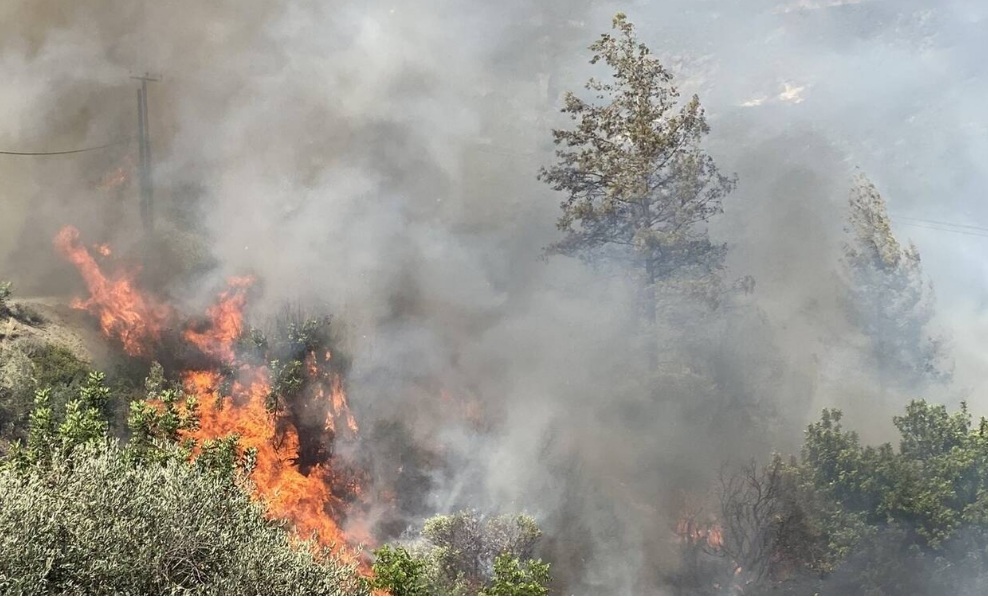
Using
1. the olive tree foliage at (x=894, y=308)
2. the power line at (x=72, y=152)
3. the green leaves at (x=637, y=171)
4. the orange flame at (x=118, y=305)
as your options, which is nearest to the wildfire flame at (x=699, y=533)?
the green leaves at (x=637, y=171)

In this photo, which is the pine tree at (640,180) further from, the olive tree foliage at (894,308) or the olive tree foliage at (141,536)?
the olive tree foliage at (141,536)

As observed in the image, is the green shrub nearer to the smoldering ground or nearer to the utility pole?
the smoldering ground

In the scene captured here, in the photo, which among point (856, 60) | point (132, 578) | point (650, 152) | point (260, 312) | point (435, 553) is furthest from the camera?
point (856, 60)

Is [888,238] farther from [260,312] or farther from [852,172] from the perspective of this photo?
[260,312]

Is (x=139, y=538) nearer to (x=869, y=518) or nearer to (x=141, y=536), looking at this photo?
(x=141, y=536)

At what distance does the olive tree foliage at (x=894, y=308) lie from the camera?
25.8 meters

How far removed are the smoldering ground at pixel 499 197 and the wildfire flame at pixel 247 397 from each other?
91cm

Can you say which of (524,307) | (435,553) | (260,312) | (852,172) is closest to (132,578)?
(435,553)

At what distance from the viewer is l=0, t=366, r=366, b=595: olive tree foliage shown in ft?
45.4

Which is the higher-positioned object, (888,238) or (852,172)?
(852,172)

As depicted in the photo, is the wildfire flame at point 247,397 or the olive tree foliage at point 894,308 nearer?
the wildfire flame at point 247,397

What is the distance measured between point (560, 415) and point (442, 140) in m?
11.3

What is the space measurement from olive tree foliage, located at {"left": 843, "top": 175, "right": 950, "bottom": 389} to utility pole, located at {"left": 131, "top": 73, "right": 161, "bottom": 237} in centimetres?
2395

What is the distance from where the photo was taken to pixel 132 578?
46.2 ft
